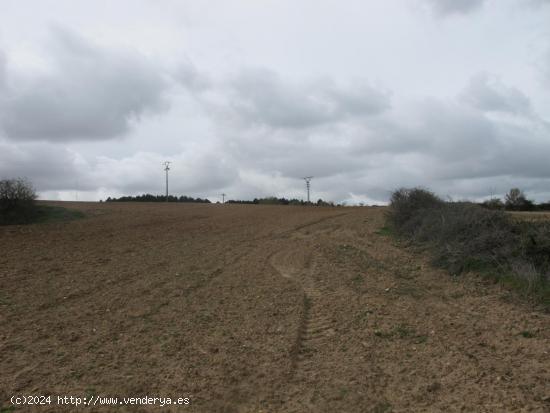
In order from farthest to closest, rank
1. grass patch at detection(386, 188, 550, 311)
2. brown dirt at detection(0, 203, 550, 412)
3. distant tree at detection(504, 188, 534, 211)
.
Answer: distant tree at detection(504, 188, 534, 211)
grass patch at detection(386, 188, 550, 311)
brown dirt at detection(0, 203, 550, 412)

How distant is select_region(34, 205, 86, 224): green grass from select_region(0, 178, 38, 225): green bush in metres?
0.36

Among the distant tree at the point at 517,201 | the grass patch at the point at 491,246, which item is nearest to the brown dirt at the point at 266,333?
the grass patch at the point at 491,246

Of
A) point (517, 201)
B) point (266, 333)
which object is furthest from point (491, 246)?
point (517, 201)

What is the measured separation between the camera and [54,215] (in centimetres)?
1961

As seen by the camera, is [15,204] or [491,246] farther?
[15,204]

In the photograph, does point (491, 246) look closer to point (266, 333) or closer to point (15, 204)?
point (266, 333)

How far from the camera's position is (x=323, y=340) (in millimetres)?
6352

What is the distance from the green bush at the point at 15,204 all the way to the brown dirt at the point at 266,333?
633 centimetres

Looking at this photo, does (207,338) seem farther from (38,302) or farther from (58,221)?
(58,221)

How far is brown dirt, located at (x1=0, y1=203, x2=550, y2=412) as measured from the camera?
15.9 feet

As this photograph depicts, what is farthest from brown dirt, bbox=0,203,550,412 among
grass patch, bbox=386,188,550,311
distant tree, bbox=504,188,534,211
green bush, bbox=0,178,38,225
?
distant tree, bbox=504,188,534,211

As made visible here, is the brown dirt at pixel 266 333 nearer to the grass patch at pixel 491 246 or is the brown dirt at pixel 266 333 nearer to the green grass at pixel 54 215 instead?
the grass patch at pixel 491 246

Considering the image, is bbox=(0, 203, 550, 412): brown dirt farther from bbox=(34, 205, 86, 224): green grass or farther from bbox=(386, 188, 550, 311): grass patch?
bbox=(34, 205, 86, 224): green grass

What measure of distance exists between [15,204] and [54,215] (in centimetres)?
172
